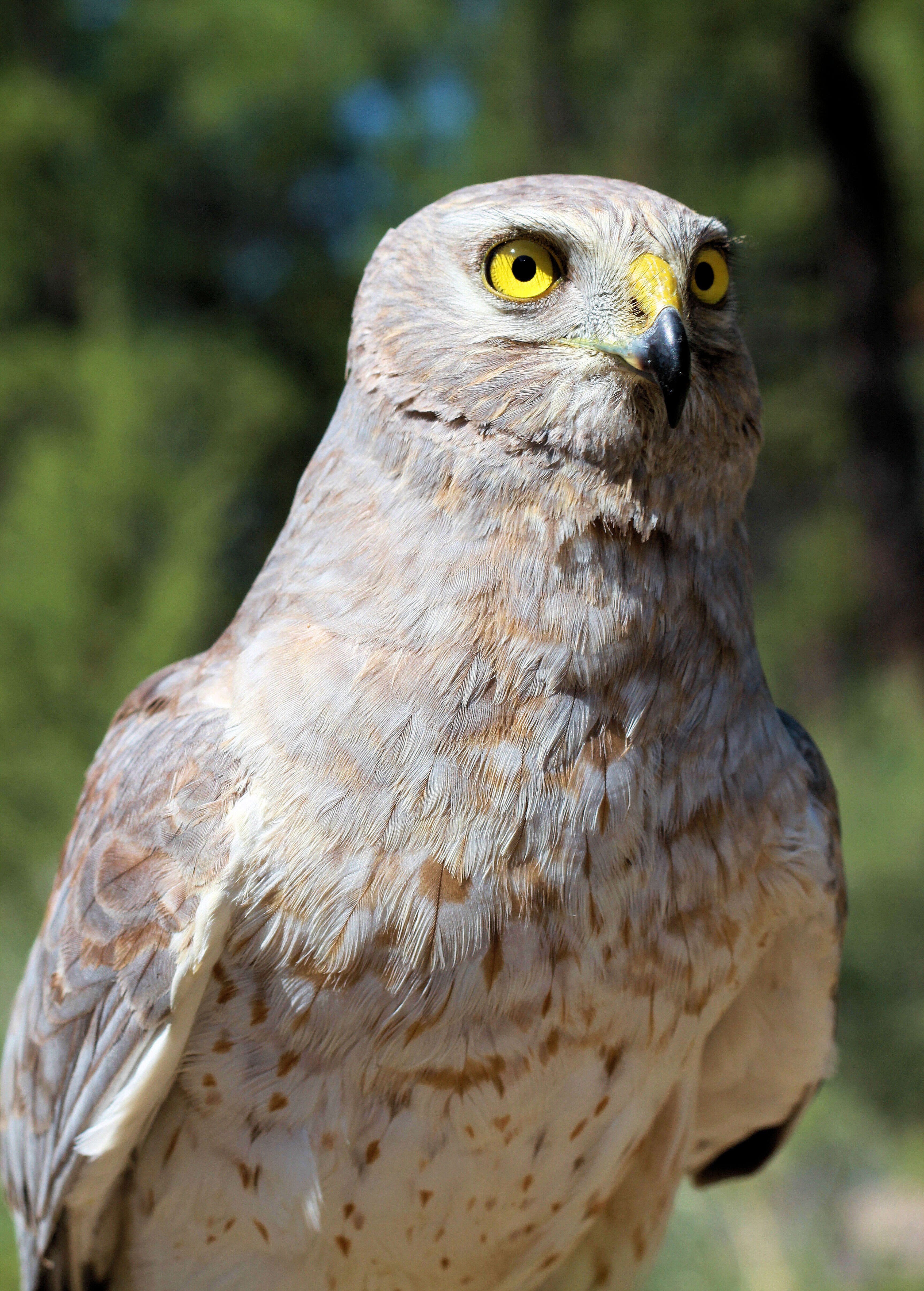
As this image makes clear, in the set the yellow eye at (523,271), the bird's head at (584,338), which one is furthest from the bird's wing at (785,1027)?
the yellow eye at (523,271)

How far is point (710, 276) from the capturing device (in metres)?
1.45

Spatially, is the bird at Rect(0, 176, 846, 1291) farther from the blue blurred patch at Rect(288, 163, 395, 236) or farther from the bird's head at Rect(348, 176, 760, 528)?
the blue blurred patch at Rect(288, 163, 395, 236)

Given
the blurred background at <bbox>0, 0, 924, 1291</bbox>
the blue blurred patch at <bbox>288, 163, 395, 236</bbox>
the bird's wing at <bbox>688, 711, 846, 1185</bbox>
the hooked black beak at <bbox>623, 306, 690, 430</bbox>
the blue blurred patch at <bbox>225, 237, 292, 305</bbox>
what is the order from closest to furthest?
the hooked black beak at <bbox>623, 306, 690, 430</bbox> < the bird's wing at <bbox>688, 711, 846, 1185</bbox> < the blurred background at <bbox>0, 0, 924, 1291</bbox> < the blue blurred patch at <bbox>288, 163, 395, 236</bbox> < the blue blurred patch at <bbox>225, 237, 292, 305</bbox>

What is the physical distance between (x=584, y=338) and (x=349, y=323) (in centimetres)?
647

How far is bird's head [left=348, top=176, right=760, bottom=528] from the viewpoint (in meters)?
1.29

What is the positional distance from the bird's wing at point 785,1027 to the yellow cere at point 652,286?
1.99 feet

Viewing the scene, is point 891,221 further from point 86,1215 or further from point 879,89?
point 86,1215

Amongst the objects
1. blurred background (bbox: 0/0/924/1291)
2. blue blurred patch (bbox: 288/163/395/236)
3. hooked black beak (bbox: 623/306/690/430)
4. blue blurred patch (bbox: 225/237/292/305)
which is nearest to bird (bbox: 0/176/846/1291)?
hooked black beak (bbox: 623/306/690/430)

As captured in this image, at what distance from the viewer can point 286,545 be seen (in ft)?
4.97

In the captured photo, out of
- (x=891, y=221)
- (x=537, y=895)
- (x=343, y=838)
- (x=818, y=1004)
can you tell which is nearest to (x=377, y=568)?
(x=343, y=838)

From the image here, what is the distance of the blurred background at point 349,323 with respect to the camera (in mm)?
4422

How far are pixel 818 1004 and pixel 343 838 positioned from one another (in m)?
0.80

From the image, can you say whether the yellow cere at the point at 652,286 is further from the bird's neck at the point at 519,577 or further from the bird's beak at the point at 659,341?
the bird's neck at the point at 519,577

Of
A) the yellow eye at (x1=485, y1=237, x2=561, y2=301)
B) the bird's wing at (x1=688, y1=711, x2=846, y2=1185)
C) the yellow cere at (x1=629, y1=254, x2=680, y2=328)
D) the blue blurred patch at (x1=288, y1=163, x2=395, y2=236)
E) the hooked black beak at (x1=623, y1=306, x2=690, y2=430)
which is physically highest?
the blue blurred patch at (x1=288, y1=163, x2=395, y2=236)
